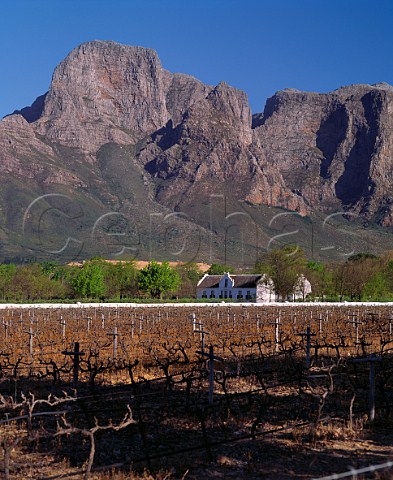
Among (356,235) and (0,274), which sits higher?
(356,235)

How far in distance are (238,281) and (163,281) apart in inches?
603

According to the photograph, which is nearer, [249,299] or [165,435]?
[165,435]

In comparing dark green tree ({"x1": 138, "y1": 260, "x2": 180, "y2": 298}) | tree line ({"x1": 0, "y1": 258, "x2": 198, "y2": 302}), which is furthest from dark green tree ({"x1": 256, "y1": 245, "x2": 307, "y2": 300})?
tree line ({"x1": 0, "y1": 258, "x2": 198, "y2": 302})

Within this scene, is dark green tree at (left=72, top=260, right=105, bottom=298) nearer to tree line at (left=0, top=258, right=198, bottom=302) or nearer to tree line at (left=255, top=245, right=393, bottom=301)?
tree line at (left=0, top=258, right=198, bottom=302)

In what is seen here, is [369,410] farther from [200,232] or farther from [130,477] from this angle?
[200,232]

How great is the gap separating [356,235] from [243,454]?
591 ft

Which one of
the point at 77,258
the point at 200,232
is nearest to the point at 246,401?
the point at 77,258

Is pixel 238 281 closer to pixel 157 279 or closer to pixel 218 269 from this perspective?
pixel 157 279

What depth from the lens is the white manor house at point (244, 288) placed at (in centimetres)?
10215

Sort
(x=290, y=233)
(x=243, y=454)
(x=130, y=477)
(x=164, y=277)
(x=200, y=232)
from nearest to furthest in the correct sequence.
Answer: (x=130, y=477) → (x=243, y=454) → (x=164, y=277) → (x=200, y=232) → (x=290, y=233)

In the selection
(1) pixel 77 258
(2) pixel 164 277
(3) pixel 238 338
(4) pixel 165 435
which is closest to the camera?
(4) pixel 165 435

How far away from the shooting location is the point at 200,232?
16188 cm

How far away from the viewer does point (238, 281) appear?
11131 centimetres

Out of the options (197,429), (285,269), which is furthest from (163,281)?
(197,429)
